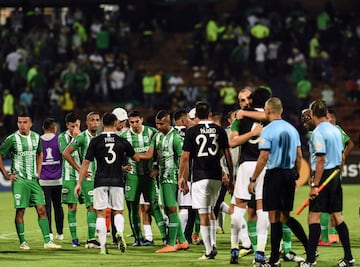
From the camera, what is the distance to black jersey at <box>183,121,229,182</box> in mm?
16453

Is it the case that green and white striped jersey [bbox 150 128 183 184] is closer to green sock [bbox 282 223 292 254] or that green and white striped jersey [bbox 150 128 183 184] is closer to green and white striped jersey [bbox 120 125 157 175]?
green and white striped jersey [bbox 120 125 157 175]

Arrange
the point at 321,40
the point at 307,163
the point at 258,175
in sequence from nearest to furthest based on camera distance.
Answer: the point at 258,175 → the point at 307,163 → the point at 321,40

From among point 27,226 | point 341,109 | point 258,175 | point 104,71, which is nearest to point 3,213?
point 27,226

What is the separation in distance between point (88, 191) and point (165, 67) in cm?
2394

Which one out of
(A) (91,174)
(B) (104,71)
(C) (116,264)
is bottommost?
(C) (116,264)

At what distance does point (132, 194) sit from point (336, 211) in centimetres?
450

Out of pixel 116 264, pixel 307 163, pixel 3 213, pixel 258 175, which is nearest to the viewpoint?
pixel 258 175

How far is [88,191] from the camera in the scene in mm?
19094

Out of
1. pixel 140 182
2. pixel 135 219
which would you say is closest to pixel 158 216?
pixel 135 219

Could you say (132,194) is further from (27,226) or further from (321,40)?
(321,40)

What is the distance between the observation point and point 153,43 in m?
43.7

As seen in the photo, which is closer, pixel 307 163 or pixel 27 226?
pixel 27 226

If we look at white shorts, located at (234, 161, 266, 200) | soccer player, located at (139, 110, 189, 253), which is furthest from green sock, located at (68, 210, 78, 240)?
white shorts, located at (234, 161, 266, 200)

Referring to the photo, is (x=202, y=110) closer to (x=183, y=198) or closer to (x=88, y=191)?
(x=183, y=198)
